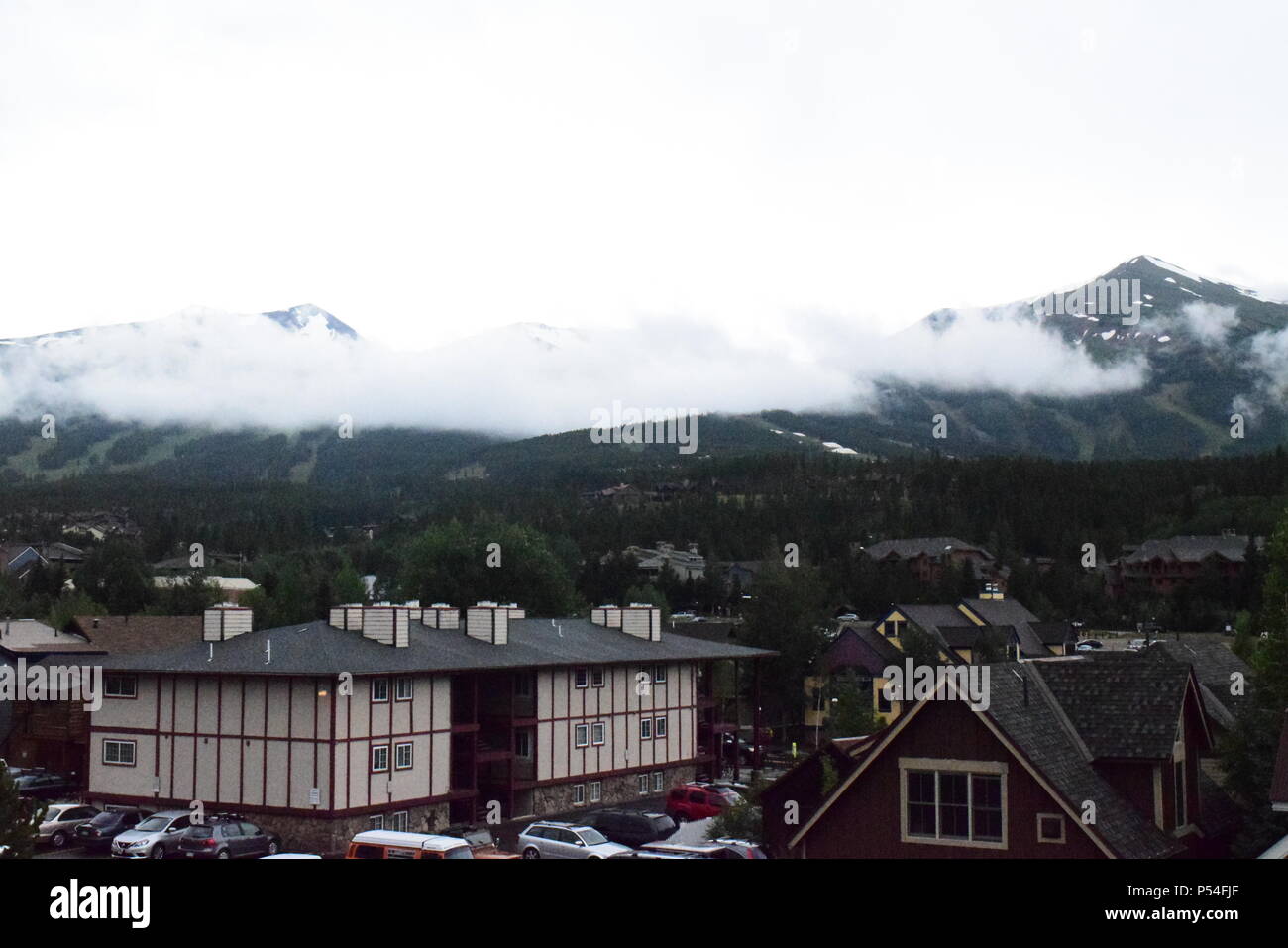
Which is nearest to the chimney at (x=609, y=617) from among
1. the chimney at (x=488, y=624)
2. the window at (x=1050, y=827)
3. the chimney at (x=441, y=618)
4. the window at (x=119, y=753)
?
the chimney at (x=441, y=618)

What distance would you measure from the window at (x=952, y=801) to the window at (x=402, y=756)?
84.4 feet

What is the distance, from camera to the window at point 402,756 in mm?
43031

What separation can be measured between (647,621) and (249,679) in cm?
2291

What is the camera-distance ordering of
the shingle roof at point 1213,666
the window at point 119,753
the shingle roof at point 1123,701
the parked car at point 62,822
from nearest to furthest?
the shingle roof at point 1123,701
the parked car at point 62,822
the window at point 119,753
the shingle roof at point 1213,666

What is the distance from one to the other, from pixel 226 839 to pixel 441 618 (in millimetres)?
19311

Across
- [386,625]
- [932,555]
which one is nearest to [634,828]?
[386,625]

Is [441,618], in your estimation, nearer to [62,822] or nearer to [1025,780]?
[62,822]

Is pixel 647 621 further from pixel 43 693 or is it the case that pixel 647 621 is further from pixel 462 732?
pixel 43 693

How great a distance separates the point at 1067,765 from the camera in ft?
71.1

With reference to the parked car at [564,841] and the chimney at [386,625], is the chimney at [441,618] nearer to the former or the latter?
the chimney at [386,625]

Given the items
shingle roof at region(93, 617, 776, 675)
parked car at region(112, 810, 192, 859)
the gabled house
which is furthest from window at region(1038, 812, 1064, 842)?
shingle roof at region(93, 617, 776, 675)

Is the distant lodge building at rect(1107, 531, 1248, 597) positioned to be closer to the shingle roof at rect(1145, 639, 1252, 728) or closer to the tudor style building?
the shingle roof at rect(1145, 639, 1252, 728)

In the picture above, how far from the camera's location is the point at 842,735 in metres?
42.2
